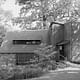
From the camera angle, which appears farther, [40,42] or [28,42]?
[28,42]

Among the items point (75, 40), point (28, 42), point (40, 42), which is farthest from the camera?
point (28, 42)

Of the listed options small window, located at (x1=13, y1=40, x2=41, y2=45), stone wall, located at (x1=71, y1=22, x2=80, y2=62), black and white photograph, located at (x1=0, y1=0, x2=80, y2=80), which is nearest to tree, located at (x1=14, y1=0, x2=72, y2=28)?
black and white photograph, located at (x1=0, y1=0, x2=80, y2=80)

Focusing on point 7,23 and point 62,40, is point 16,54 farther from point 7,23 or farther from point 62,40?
point 7,23

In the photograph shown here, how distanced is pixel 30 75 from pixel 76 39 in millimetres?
10002

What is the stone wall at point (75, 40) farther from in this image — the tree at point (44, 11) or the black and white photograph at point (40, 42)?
the tree at point (44, 11)

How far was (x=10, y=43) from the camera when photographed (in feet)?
91.5

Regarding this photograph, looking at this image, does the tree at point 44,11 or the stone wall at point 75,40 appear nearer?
the stone wall at point 75,40

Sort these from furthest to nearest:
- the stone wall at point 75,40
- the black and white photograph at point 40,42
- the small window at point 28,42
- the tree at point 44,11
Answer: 1. the tree at point 44,11
2. the small window at point 28,42
3. the stone wall at point 75,40
4. the black and white photograph at point 40,42

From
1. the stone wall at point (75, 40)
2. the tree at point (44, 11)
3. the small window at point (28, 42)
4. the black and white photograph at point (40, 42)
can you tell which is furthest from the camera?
the tree at point (44, 11)

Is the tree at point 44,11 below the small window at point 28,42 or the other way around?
the other way around

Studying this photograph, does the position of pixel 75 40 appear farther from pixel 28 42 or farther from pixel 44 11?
pixel 44 11

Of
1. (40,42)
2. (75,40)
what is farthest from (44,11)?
(75,40)

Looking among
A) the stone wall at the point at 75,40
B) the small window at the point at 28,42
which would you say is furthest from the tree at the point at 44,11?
the stone wall at the point at 75,40

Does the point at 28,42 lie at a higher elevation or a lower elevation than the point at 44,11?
lower
